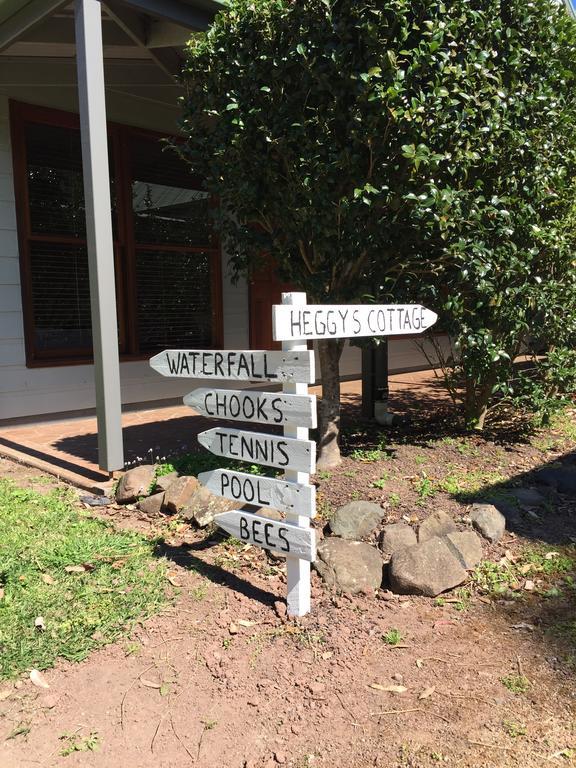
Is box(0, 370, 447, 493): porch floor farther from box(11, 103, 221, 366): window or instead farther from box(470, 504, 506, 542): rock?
box(470, 504, 506, 542): rock

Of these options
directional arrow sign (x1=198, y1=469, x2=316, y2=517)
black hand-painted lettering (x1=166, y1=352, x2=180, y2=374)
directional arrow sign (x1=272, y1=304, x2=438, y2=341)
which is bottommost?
directional arrow sign (x1=198, y1=469, x2=316, y2=517)

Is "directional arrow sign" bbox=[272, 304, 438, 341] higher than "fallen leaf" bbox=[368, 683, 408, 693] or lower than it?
higher

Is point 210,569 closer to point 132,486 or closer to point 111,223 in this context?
point 132,486

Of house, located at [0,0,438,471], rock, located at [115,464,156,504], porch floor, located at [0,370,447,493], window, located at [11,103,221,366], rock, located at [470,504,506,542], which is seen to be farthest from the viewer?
window, located at [11,103,221,366]

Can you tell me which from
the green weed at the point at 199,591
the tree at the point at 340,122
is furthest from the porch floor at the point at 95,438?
the tree at the point at 340,122

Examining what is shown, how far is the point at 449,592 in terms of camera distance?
3.19 m

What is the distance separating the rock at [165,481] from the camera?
4.51 meters

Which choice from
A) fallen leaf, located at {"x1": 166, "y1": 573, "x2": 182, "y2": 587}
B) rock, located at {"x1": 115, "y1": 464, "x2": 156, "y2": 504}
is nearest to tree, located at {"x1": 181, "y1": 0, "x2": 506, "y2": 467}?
rock, located at {"x1": 115, "y1": 464, "x2": 156, "y2": 504}

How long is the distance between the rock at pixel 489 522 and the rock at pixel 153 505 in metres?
2.10

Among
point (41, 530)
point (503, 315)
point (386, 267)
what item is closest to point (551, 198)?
point (503, 315)

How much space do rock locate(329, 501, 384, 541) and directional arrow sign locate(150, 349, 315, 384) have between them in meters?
1.27

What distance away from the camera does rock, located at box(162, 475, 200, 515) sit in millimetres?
4199

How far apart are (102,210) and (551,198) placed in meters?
3.43

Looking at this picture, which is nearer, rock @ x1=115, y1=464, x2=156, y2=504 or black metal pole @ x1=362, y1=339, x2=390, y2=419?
rock @ x1=115, y1=464, x2=156, y2=504
